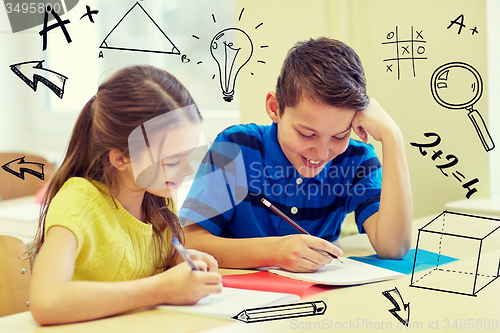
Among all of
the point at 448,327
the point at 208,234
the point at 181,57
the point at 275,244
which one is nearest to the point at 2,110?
the point at 181,57

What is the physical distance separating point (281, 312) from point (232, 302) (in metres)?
0.07

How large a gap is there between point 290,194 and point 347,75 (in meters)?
0.29

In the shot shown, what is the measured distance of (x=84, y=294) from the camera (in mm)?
619

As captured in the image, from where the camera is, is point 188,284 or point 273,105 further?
point 273,105

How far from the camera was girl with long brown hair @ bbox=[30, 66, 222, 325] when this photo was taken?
63cm

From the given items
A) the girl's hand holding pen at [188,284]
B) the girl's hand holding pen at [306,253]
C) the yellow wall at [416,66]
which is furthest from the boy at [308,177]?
the yellow wall at [416,66]

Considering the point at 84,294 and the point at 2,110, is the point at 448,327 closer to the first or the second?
the point at 84,294

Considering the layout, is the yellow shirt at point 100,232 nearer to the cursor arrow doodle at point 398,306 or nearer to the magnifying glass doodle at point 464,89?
the cursor arrow doodle at point 398,306

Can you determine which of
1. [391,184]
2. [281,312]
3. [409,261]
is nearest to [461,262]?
[409,261]

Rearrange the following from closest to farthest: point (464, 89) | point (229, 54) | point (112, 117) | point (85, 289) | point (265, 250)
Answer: point (85, 289) → point (112, 117) → point (265, 250) → point (229, 54) → point (464, 89)

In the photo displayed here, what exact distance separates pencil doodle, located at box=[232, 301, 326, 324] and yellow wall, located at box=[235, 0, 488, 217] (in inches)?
31.9

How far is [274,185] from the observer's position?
3.52 feet

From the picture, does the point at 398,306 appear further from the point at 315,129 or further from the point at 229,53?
the point at 229,53

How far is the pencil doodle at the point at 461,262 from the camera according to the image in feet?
2.52
